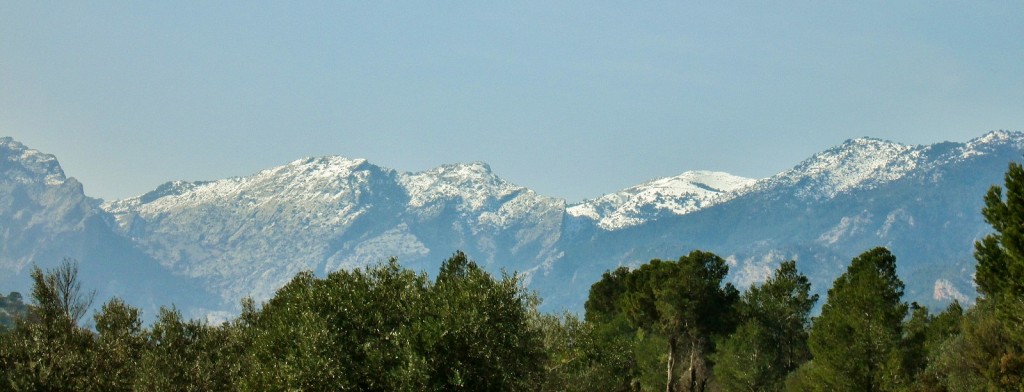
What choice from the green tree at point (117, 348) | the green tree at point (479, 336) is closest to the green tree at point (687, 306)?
the green tree at point (479, 336)

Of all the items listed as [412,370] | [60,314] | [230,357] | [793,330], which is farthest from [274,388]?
[793,330]

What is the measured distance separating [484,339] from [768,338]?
226ft

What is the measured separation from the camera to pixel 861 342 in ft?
294

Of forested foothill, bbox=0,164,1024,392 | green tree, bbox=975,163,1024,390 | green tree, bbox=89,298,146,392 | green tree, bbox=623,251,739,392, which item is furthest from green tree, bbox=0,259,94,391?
green tree, bbox=623,251,739,392

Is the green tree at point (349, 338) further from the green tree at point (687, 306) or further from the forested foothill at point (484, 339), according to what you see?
the green tree at point (687, 306)

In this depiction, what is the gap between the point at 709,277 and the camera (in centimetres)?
12244

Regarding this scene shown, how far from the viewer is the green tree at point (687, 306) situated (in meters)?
118

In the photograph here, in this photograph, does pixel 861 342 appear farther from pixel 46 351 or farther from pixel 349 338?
pixel 46 351

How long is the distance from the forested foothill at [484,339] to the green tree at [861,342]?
146 mm

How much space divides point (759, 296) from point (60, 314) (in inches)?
A: 3331

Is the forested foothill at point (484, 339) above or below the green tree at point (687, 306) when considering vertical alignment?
below

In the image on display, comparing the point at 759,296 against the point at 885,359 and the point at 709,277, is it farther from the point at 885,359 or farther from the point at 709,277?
the point at 885,359

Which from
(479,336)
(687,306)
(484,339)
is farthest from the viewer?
(687,306)

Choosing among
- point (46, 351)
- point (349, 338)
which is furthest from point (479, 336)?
point (46, 351)
